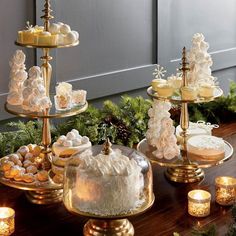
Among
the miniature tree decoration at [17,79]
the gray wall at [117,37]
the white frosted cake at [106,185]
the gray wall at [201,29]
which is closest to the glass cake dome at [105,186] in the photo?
the white frosted cake at [106,185]

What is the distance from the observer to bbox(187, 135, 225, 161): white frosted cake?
7.49 feet

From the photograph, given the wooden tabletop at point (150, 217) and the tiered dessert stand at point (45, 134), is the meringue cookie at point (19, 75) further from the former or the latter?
the wooden tabletop at point (150, 217)

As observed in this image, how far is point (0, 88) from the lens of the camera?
3.18 meters

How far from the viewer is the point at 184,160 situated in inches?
89.1

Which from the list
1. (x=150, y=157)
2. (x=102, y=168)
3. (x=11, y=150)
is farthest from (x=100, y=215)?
(x=11, y=150)

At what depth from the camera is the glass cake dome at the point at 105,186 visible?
1.80 meters

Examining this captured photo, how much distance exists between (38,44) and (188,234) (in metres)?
0.82

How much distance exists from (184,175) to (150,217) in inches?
13.7

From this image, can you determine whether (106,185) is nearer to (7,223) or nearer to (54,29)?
(7,223)

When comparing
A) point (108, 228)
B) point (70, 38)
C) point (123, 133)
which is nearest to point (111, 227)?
point (108, 228)

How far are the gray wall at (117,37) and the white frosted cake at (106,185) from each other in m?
1.43

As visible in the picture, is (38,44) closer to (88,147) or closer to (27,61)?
(88,147)

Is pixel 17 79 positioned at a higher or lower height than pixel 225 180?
higher

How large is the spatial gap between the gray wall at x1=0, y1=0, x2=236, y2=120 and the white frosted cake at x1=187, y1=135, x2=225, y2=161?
1247 millimetres
